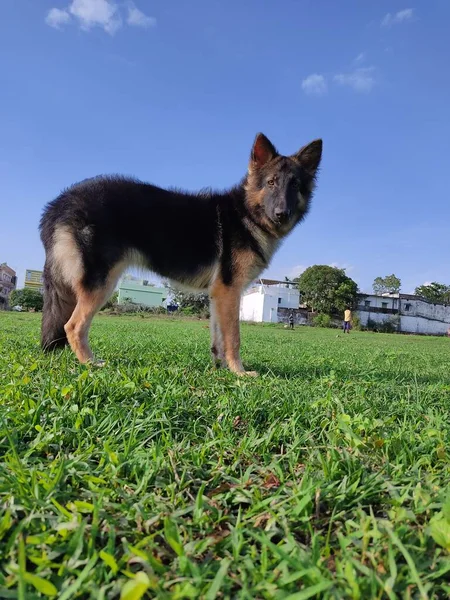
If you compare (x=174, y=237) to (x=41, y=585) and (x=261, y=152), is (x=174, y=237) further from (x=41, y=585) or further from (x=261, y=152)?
(x=41, y=585)

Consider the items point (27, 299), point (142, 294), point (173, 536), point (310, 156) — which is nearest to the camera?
point (173, 536)

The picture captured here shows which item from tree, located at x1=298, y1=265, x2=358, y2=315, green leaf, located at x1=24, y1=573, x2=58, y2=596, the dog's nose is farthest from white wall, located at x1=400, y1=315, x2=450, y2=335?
green leaf, located at x1=24, y1=573, x2=58, y2=596

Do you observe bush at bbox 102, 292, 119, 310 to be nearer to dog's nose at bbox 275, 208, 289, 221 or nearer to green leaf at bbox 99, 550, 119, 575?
dog's nose at bbox 275, 208, 289, 221

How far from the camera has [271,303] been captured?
184ft

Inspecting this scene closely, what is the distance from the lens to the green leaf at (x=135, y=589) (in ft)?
2.61

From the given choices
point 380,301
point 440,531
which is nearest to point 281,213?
point 440,531

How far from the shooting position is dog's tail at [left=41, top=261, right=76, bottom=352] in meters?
3.81

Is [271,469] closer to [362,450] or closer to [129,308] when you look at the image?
[362,450]

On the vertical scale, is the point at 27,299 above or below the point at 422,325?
below

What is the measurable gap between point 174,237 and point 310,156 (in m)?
2.19

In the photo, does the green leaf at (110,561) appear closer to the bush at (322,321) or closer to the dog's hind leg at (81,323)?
the dog's hind leg at (81,323)

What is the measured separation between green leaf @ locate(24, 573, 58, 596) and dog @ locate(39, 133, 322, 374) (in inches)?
102

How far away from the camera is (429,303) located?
62.8 metres

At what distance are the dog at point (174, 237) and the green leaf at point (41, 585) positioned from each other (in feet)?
8.50
